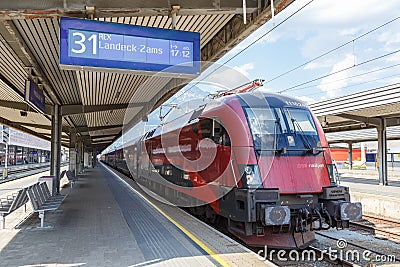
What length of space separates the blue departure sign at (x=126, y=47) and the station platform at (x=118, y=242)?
111 inches

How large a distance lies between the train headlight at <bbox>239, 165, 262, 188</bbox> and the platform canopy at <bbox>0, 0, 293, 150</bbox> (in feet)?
8.88

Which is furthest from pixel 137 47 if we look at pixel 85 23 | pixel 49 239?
pixel 49 239

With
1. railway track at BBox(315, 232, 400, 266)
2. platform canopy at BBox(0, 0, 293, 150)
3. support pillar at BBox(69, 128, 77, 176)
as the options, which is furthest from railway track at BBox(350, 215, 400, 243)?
support pillar at BBox(69, 128, 77, 176)

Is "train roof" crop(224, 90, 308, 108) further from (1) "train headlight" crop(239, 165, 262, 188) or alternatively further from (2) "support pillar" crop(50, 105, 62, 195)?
(2) "support pillar" crop(50, 105, 62, 195)

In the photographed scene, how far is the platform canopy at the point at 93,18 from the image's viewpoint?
5.68m

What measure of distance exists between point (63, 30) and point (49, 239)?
151 inches

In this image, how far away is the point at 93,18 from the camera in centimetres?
582

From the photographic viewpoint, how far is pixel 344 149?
182 ft

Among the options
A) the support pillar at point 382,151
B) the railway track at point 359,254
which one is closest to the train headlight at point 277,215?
the railway track at point 359,254

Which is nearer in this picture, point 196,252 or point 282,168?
point 196,252

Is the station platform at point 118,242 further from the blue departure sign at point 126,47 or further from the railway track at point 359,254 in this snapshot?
the blue departure sign at point 126,47

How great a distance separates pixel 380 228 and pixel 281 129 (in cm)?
506

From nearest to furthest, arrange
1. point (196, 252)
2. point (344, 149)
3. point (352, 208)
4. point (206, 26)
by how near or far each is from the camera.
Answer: point (196, 252) < point (352, 208) < point (206, 26) < point (344, 149)

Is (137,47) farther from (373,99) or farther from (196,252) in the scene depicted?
(373,99)
